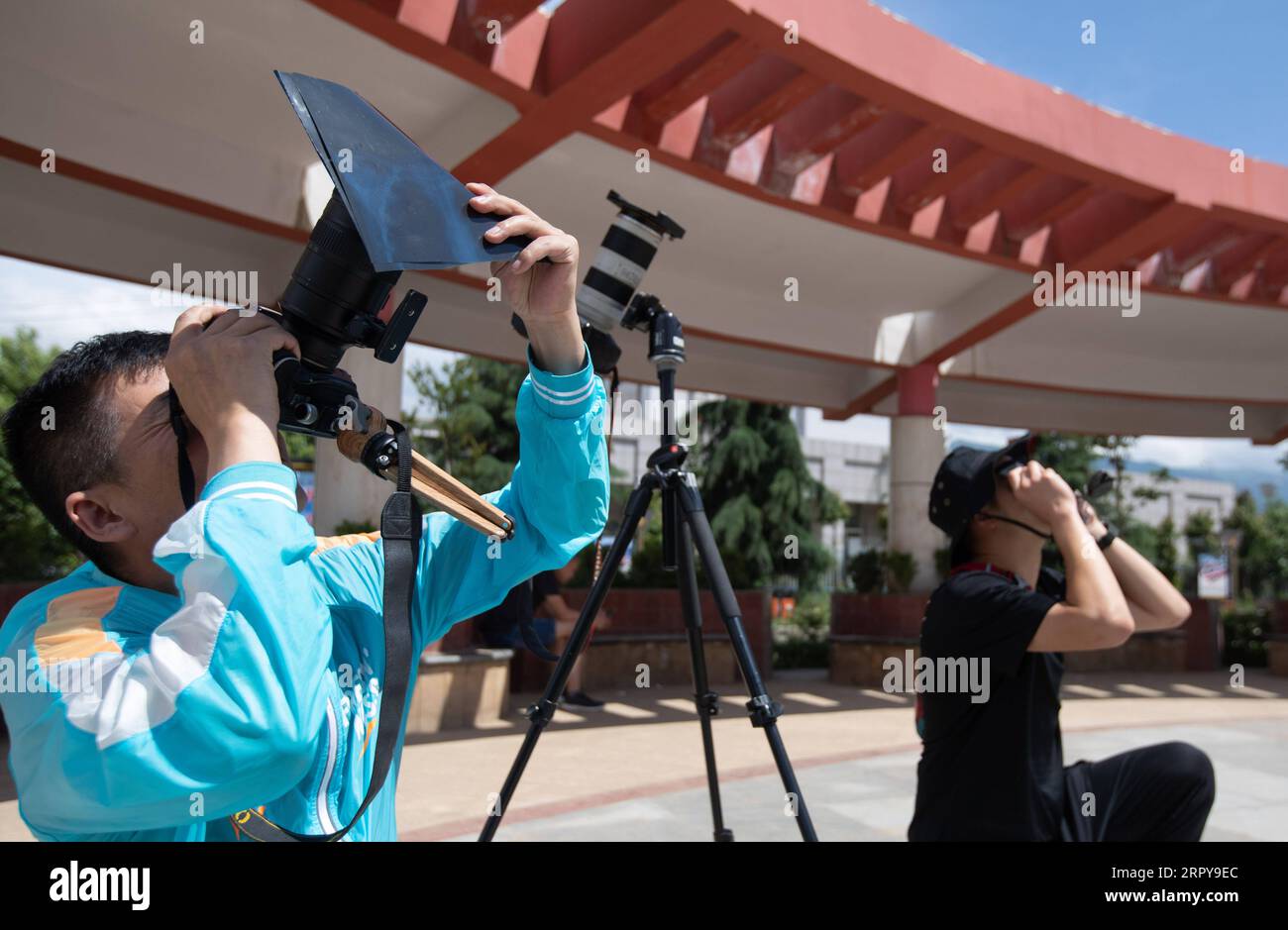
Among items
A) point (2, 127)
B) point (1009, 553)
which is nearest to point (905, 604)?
point (1009, 553)

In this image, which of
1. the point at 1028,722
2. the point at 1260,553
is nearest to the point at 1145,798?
the point at 1028,722

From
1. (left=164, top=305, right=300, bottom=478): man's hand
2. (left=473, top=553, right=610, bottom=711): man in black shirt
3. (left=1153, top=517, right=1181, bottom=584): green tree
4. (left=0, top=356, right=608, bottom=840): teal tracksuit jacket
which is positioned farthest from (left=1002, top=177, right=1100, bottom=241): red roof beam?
(left=1153, top=517, right=1181, bottom=584): green tree

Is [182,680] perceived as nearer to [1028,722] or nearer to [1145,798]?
[1028,722]

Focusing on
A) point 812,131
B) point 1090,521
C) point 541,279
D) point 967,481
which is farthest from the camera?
point 812,131

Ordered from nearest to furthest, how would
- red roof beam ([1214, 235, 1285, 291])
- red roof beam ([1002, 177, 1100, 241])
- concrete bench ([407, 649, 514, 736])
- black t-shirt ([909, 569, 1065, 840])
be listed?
black t-shirt ([909, 569, 1065, 840]) < concrete bench ([407, 649, 514, 736]) < red roof beam ([1002, 177, 1100, 241]) < red roof beam ([1214, 235, 1285, 291])

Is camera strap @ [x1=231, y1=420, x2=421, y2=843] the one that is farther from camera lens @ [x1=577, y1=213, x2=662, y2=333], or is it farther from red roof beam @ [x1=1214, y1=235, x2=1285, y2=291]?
red roof beam @ [x1=1214, y1=235, x2=1285, y2=291]

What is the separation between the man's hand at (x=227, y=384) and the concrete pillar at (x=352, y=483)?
603 cm

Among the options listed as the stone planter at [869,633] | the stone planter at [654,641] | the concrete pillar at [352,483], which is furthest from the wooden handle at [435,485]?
the stone planter at [869,633]

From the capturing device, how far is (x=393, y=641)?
1.15 meters

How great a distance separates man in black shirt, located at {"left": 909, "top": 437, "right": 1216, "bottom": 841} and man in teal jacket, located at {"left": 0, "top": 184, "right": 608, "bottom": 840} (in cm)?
147

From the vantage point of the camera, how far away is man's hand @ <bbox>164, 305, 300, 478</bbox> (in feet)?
3.31

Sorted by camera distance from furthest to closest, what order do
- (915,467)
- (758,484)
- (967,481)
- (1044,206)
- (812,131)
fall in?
(758,484) → (915,467) → (1044,206) → (812,131) → (967,481)

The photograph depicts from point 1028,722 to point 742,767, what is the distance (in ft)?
11.5
